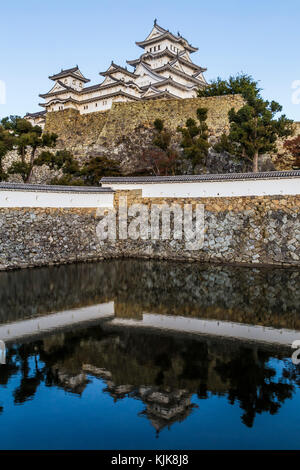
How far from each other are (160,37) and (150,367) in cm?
3076

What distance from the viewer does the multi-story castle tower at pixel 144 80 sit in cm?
2680

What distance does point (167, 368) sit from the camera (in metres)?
4.79

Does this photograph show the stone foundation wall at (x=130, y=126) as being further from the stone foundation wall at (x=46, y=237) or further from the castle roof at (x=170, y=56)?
the castle roof at (x=170, y=56)

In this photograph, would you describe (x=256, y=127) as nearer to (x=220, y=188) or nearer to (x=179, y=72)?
(x=220, y=188)

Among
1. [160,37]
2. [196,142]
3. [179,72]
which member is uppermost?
[160,37]

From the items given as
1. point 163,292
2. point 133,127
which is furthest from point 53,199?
point 133,127

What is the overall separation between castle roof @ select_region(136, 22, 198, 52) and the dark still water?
88.5 ft

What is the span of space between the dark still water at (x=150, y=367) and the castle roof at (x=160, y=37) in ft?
88.5

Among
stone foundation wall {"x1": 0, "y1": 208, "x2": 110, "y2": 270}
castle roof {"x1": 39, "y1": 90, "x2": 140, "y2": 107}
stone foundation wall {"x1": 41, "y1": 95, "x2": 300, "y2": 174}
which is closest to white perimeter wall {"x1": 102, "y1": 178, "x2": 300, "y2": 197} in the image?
stone foundation wall {"x1": 0, "y1": 208, "x2": 110, "y2": 270}

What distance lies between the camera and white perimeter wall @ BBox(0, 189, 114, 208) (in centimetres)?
1255

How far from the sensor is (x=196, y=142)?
17.8 m

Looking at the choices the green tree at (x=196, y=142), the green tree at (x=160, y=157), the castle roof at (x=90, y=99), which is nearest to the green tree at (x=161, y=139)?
the green tree at (x=160, y=157)

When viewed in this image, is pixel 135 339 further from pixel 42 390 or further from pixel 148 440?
pixel 148 440

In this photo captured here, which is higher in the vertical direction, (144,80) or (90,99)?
(144,80)
